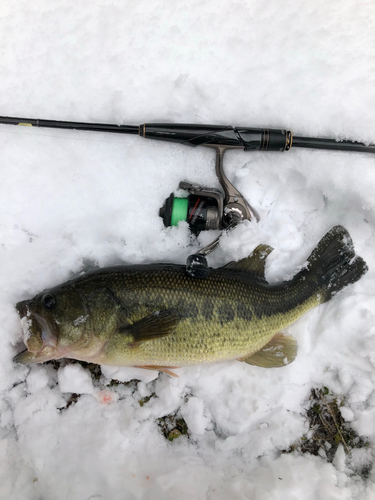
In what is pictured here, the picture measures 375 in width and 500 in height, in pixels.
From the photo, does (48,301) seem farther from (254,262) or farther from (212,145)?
(212,145)

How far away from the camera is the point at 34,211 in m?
2.31

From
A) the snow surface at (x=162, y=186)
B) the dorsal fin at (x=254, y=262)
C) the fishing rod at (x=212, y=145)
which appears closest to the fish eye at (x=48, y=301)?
the snow surface at (x=162, y=186)

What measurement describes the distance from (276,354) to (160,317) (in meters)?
0.93

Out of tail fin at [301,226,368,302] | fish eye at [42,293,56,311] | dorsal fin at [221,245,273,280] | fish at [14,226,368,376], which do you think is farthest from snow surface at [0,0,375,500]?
fish eye at [42,293,56,311]

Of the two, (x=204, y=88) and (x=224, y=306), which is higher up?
(x=204, y=88)

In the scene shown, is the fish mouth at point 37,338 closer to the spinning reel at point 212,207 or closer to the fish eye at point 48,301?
the fish eye at point 48,301

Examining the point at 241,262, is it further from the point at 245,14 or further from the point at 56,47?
the point at 56,47

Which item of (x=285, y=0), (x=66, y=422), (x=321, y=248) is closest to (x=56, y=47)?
(x=285, y=0)

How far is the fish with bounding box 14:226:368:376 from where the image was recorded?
190 centimetres

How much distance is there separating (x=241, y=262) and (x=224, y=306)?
0.38 metres

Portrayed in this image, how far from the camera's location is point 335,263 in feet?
7.72

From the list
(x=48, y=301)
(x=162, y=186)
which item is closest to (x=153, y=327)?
(x=48, y=301)

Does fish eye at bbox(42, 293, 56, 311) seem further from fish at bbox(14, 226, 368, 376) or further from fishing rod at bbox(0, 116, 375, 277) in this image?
fishing rod at bbox(0, 116, 375, 277)

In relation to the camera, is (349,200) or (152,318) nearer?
(152,318)
